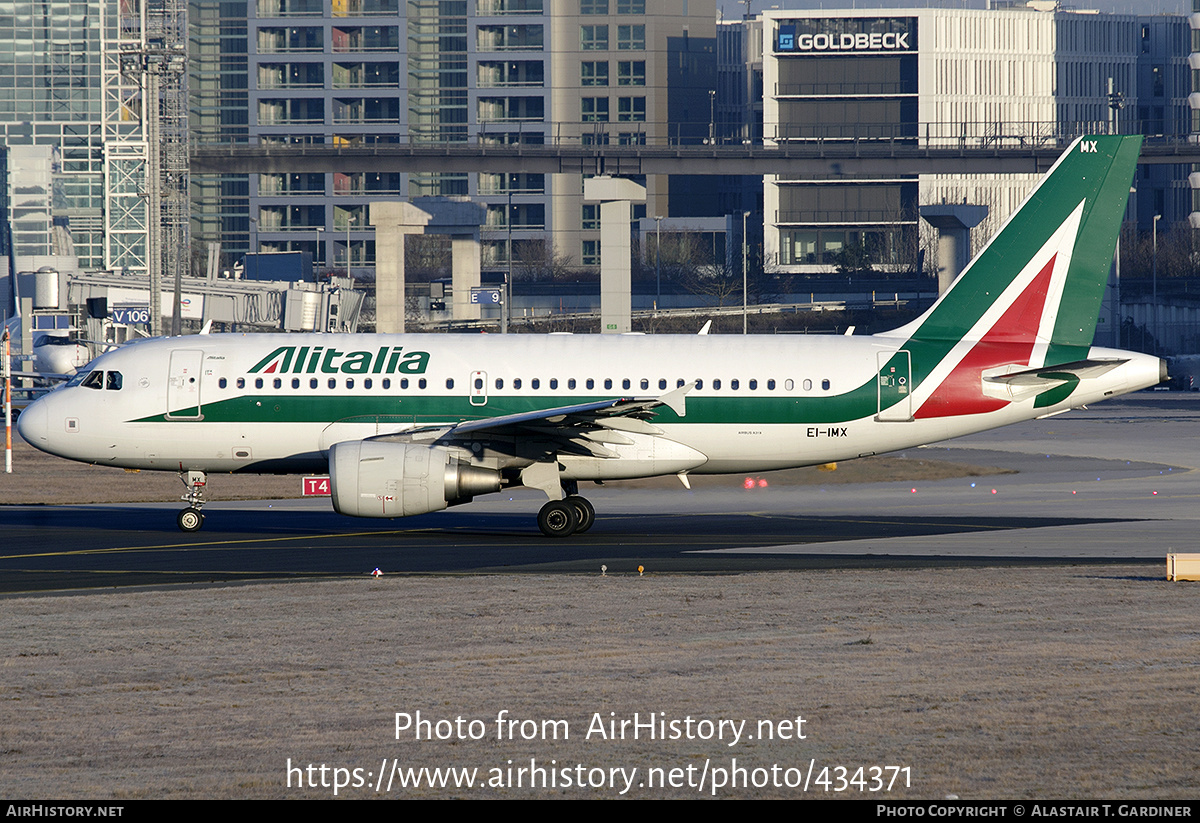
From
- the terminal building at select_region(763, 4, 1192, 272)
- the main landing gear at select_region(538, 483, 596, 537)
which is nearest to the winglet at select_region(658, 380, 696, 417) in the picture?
the main landing gear at select_region(538, 483, 596, 537)

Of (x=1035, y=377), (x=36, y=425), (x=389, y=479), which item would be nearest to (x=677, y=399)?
(x=389, y=479)

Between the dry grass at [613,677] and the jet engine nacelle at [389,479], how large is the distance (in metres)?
4.50

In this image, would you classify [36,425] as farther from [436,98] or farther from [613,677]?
[436,98]

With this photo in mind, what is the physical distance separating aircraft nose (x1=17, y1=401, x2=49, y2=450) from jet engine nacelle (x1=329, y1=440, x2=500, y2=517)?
7.14 meters

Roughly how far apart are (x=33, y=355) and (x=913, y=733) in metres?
85.9

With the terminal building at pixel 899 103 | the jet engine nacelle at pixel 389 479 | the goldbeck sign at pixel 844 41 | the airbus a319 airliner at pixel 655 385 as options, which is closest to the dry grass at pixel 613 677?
the jet engine nacelle at pixel 389 479

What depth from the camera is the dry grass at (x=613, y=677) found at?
37.2 feet

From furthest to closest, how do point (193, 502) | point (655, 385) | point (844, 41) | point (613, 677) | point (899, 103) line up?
point (899, 103)
point (844, 41)
point (193, 502)
point (655, 385)
point (613, 677)

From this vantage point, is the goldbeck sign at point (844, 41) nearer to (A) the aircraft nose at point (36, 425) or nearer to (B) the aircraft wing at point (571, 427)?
(B) the aircraft wing at point (571, 427)

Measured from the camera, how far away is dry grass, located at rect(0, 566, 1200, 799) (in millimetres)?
11336

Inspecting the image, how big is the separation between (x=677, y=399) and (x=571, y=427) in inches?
88.3

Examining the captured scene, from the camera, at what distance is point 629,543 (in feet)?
89.5

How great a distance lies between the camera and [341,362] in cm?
2909
